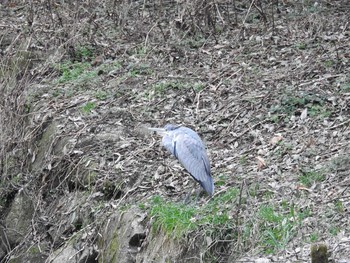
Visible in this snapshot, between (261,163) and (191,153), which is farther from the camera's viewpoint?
(261,163)

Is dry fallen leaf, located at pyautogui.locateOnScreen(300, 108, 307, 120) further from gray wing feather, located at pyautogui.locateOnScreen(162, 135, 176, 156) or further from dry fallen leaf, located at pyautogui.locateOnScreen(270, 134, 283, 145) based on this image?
gray wing feather, located at pyautogui.locateOnScreen(162, 135, 176, 156)

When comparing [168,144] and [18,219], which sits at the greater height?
[168,144]

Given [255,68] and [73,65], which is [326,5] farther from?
[73,65]

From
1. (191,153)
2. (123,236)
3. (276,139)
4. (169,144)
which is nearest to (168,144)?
(169,144)

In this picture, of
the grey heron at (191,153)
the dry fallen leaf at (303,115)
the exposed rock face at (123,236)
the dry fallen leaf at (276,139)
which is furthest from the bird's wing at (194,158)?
the dry fallen leaf at (303,115)

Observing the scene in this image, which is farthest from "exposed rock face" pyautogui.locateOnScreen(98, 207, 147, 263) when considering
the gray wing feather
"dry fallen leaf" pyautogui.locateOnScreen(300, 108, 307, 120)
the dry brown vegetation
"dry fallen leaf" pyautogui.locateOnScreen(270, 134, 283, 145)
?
"dry fallen leaf" pyautogui.locateOnScreen(300, 108, 307, 120)

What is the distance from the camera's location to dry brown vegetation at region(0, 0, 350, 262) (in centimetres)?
669

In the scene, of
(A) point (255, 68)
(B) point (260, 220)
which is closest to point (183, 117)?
(A) point (255, 68)

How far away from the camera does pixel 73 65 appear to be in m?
11.2

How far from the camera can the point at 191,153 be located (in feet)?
23.0

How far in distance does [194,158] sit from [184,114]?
7.60 ft

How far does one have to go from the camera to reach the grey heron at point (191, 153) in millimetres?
6867

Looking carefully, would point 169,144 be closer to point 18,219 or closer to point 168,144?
point 168,144

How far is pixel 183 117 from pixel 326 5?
3497mm
